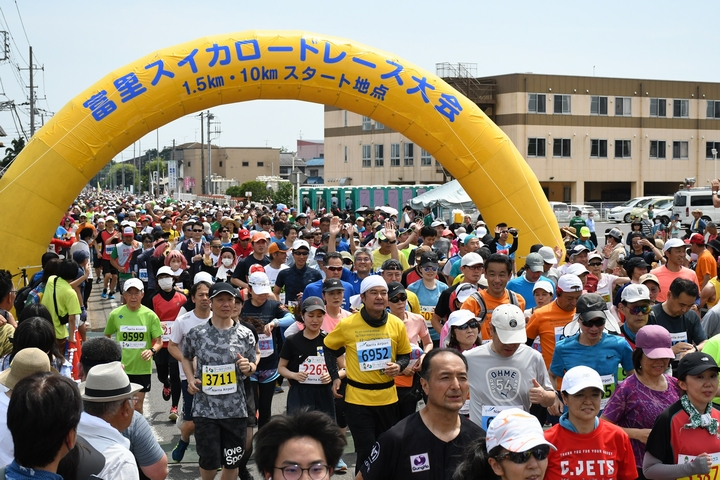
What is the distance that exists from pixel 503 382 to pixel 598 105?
167 feet

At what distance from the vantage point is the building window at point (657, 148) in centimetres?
5525

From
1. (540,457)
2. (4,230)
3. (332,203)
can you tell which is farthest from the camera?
(332,203)

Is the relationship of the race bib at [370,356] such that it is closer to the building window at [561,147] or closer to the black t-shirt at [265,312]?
the black t-shirt at [265,312]

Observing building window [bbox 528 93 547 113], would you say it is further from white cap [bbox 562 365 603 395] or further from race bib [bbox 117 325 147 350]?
white cap [bbox 562 365 603 395]

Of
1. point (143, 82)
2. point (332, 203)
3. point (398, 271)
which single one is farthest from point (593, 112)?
point (398, 271)

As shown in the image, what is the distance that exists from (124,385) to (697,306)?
6605mm

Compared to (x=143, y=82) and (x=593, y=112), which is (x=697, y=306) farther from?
(x=593, y=112)

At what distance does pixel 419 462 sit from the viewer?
404 cm

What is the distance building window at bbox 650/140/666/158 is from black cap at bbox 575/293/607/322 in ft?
173

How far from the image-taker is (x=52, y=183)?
14.0 metres

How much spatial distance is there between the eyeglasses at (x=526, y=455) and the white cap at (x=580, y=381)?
0.89 meters

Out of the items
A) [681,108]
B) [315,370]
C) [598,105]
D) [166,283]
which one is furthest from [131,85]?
[681,108]

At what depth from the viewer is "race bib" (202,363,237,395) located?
6.26 meters

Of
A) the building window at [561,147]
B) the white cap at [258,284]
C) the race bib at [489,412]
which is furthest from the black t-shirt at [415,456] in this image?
the building window at [561,147]
